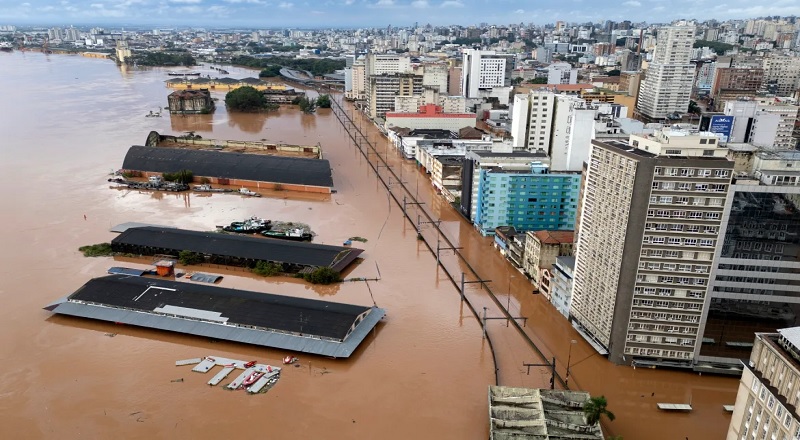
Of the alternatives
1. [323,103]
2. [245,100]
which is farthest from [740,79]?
[245,100]

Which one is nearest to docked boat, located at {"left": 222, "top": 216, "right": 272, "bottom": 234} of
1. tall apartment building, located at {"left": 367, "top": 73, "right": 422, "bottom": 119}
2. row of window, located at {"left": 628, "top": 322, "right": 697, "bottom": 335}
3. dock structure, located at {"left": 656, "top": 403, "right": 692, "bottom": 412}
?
row of window, located at {"left": 628, "top": 322, "right": 697, "bottom": 335}

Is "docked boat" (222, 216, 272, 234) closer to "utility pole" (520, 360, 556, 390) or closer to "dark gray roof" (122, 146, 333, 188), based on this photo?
"dark gray roof" (122, 146, 333, 188)

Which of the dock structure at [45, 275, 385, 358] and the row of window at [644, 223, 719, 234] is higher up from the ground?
the row of window at [644, 223, 719, 234]

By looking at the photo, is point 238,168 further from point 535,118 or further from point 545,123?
point 545,123

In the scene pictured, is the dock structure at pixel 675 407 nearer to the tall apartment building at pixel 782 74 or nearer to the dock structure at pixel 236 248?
the dock structure at pixel 236 248

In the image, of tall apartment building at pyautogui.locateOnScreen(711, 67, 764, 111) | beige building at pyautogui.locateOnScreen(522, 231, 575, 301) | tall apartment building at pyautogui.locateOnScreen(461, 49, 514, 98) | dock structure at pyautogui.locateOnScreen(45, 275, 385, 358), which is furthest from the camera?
tall apartment building at pyautogui.locateOnScreen(461, 49, 514, 98)

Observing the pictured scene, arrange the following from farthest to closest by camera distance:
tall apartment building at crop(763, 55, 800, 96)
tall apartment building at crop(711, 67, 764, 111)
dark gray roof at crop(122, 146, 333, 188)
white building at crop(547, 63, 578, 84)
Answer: white building at crop(547, 63, 578, 84)
tall apartment building at crop(711, 67, 764, 111)
tall apartment building at crop(763, 55, 800, 96)
dark gray roof at crop(122, 146, 333, 188)

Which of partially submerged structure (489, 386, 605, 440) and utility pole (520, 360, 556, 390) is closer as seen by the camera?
partially submerged structure (489, 386, 605, 440)

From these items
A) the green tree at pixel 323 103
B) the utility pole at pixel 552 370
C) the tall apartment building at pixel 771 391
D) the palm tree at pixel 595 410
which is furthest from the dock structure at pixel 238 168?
the green tree at pixel 323 103
